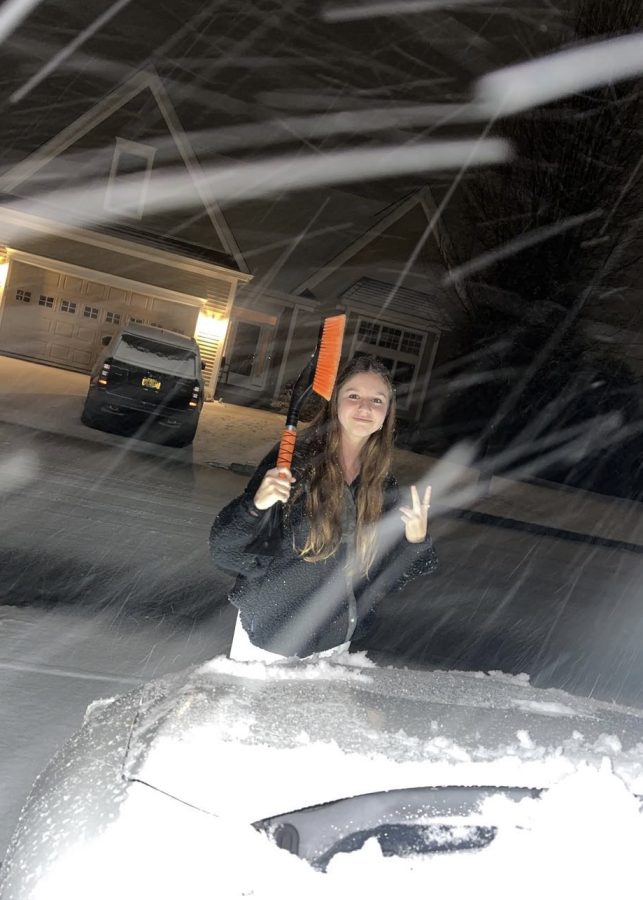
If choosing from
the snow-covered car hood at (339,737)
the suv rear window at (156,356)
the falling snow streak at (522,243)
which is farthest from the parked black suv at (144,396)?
the snow-covered car hood at (339,737)

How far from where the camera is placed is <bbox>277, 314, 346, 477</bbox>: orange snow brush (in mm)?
2666

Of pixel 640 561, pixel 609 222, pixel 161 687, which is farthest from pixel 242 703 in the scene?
pixel 609 222

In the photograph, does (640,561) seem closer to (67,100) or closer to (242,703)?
(242,703)

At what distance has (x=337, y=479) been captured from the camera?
288 cm

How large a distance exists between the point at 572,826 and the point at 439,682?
1082 mm

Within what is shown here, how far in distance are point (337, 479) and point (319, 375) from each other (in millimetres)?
371

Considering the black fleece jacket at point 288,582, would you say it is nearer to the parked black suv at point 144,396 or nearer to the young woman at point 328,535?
the young woman at point 328,535

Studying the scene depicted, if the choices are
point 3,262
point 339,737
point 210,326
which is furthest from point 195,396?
point 339,737

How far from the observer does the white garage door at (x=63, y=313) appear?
21.2 metres

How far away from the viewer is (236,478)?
39.9 feet

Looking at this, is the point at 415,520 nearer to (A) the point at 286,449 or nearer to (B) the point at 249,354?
(A) the point at 286,449

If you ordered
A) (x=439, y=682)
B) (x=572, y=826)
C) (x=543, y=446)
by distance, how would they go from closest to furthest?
1. (x=572, y=826)
2. (x=439, y=682)
3. (x=543, y=446)

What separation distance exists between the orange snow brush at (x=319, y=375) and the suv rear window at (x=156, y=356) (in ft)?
36.9

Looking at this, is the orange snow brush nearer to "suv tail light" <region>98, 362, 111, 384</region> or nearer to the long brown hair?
the long brown hair
